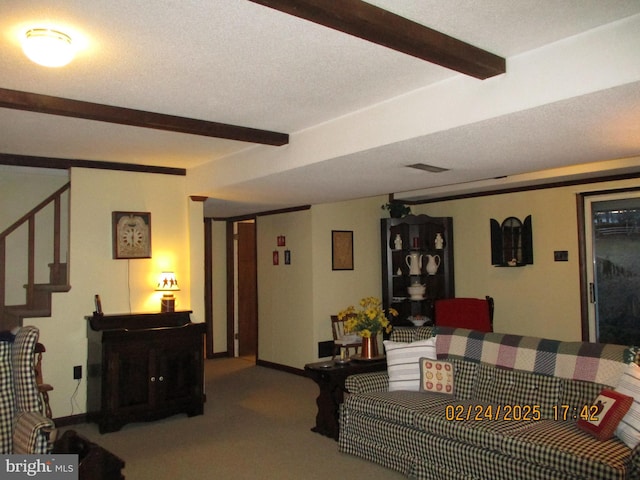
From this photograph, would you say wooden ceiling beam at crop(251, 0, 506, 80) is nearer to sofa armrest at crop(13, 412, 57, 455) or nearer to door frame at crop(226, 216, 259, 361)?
sofa armrest at crop(13, 412, 57, 455)

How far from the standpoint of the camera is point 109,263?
527 cm

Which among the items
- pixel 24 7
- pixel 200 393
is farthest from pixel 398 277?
pixel 24 7

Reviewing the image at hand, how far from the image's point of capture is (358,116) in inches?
143

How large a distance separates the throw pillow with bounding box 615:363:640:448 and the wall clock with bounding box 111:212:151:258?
14.0ft

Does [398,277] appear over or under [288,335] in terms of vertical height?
over

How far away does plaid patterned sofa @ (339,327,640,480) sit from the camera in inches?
110

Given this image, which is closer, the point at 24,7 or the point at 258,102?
the point at 24,7

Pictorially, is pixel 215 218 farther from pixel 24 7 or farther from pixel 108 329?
pixel 24 7

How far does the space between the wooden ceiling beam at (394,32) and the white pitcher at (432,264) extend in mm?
4435

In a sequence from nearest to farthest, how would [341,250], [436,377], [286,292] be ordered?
[436,377] → [341,250] → [286,292]

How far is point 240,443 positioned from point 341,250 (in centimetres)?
315

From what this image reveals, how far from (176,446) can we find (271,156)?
8.00 ft

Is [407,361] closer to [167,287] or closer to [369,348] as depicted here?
[369,348]

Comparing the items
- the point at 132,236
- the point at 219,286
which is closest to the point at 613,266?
the point at 132,236
